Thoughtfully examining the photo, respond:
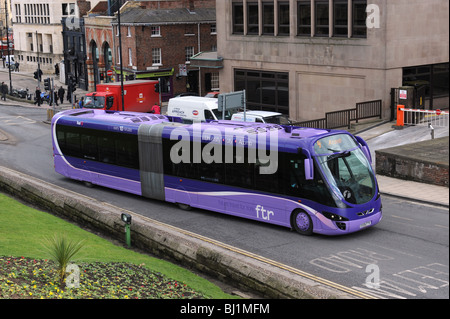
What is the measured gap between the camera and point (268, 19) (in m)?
43.6

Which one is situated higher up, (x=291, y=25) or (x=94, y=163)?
(x=291, y=25)

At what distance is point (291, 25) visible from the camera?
4172cm

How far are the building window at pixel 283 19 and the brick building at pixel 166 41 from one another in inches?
784

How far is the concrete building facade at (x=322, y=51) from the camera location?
36312 mm

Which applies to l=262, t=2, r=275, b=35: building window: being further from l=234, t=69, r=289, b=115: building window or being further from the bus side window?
the bus side window

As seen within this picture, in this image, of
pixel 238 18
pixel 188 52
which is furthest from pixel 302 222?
pixel 188 52

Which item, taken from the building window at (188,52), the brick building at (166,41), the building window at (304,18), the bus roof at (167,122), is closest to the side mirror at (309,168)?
the bus roof at (167,122)

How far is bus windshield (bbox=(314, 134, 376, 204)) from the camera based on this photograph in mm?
19609

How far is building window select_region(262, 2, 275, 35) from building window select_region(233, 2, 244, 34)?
2.09m

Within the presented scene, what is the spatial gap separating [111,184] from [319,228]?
10.8 metres

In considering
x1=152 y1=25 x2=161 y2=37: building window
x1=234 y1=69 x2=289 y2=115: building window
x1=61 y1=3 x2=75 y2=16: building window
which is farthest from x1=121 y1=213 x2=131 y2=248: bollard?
x1=61 y1=3 x2=75 y2=16: building window

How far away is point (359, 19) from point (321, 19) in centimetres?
301

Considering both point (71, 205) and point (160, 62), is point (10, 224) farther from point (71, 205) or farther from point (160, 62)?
point (160, 62)
